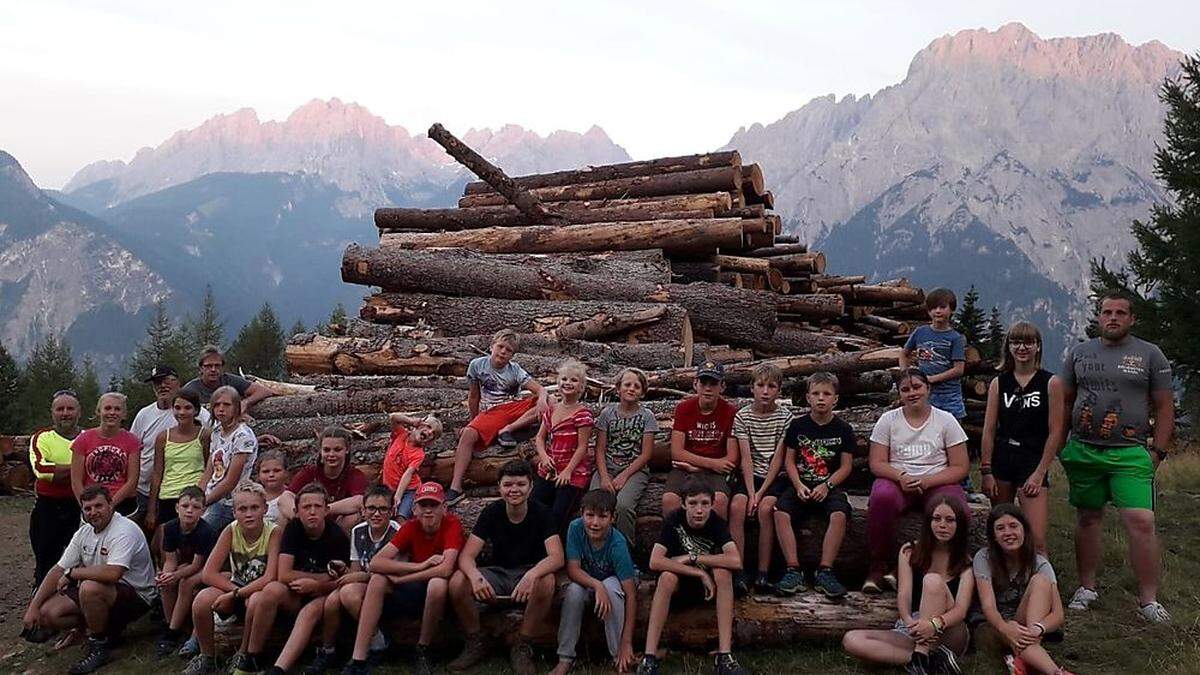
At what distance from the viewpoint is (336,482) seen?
621cm

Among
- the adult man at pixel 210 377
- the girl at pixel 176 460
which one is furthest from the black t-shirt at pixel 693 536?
the adult man at pixel 210 377

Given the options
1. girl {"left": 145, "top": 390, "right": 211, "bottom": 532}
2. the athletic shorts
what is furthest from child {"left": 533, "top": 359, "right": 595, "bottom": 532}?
girl {"left": 145, "top": 390, "right": 211, "bottom": 532}

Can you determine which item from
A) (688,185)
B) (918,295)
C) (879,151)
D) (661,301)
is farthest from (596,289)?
(879,151)

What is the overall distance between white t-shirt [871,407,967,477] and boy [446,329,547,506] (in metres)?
2.73

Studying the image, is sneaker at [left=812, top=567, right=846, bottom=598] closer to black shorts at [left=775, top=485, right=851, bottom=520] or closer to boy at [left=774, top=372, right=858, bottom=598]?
boy at [left=774, top=372, right=858, bottom=598]

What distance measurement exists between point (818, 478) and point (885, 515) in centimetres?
52

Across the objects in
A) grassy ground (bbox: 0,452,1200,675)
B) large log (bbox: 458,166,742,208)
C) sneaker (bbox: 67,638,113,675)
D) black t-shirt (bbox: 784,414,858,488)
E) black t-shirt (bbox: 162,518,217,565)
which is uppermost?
large log (bbox: 458,166,742,208)

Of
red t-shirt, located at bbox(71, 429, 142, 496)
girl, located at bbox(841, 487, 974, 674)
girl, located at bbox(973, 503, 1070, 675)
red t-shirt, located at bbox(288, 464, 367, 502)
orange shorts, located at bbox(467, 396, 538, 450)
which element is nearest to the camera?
girl, located at bbox(973, 503, 1070, 675)

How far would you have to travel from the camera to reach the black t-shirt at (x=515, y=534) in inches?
215

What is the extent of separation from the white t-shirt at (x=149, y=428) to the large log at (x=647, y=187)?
30.5 ft

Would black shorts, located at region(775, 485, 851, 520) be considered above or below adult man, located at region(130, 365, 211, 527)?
below

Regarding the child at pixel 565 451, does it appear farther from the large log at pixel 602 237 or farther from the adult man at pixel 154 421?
the large log at pixel 602 237

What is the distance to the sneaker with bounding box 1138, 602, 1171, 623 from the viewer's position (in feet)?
17.2

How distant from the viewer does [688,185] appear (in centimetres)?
1398
